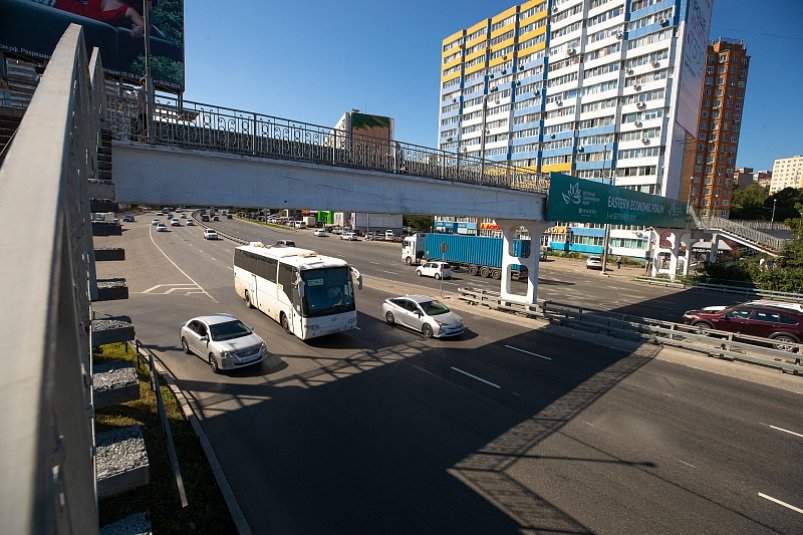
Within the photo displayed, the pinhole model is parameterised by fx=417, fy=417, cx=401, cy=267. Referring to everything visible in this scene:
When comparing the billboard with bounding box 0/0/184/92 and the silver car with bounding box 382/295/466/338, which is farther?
the billboard with bounding box 0/0/184/92

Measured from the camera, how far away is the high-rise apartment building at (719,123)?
95.2 metres

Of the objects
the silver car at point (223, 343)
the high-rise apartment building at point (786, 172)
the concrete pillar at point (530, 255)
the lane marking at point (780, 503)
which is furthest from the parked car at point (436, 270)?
the high-rise apartment building at point (786, 172)

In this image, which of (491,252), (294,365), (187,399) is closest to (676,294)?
(491,252)

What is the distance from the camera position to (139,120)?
29.2 feet

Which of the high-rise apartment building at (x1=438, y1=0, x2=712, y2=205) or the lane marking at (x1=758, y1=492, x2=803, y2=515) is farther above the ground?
the high-rise apartment building at (x1=438, y1=0, x2=712, y2=205)

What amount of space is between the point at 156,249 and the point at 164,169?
1487 inches

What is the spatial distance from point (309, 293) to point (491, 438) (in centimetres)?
802

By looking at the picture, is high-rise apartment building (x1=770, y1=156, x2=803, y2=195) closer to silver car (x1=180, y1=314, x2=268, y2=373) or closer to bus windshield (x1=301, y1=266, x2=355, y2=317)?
bus windshield (x1=301, y1=266, x2=355, y2=317)

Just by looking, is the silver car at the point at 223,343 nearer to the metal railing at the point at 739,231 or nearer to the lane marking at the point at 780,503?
the lane marking at the point at 780,503

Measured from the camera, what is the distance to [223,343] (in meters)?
11.9

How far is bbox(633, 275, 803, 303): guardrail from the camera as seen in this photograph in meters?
26.8

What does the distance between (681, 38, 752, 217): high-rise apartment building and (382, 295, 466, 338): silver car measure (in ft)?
337

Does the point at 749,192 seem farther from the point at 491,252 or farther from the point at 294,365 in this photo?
the point at 294,365

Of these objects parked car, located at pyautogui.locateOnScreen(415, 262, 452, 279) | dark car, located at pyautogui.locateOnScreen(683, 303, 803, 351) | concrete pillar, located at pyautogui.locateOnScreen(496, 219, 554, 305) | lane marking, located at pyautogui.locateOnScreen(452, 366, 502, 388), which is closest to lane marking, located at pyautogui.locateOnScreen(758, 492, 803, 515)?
lane marking, located at pyautogui.locateOnScreen(452, 366, 502, 388)
